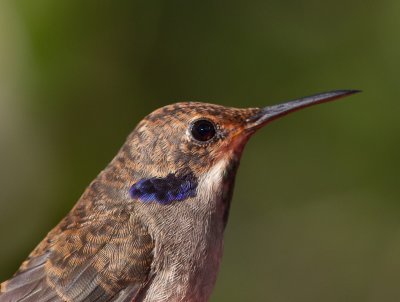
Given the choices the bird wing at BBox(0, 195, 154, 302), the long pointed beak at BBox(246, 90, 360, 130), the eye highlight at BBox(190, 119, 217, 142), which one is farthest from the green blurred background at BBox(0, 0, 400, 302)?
the long pointed beak at BBox(246, 90, 360, 130)

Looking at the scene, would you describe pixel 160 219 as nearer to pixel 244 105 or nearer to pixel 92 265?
pixel 92 265

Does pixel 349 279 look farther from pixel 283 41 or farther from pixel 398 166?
pixel 283 41

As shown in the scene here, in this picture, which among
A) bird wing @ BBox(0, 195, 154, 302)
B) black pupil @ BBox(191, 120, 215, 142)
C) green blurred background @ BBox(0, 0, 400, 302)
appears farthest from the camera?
green blurred background @ BBox(0, 0, 400, 302)

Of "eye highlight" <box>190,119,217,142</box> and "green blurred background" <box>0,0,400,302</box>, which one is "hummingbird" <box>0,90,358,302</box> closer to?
"eye highlight" <box>190,119,217,142</box>

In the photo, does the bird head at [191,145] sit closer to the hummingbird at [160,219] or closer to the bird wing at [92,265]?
the hummingbird at [160,219]

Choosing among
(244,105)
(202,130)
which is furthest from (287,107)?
(244,105)

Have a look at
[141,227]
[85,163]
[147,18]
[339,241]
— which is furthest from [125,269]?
[339,241]

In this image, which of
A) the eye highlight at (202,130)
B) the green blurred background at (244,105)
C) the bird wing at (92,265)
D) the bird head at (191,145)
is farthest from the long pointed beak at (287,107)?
the green blurred background at (244,105)
